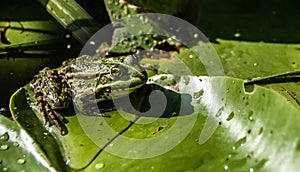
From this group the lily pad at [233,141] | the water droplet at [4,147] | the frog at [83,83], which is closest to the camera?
the lily pad at [233,141]

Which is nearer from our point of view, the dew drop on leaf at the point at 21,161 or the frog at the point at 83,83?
the dew drop on leaf at the point at 21,161

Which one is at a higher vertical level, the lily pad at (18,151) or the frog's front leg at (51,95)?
the frog's front leg at (51,95)

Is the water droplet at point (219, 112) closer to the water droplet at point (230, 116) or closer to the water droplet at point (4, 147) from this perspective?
the water droplet at point (230, 116)

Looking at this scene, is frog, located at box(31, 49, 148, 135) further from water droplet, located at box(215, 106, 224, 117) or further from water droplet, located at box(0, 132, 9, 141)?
water droplet, located at box(215, 106, 224, 117)

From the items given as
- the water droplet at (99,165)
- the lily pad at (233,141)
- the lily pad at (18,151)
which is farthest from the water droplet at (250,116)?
the lily pad at (18,151)

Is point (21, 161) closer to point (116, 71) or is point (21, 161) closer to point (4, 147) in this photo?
point (4, 147)

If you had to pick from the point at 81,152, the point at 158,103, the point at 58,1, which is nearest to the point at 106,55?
the point at 58,1

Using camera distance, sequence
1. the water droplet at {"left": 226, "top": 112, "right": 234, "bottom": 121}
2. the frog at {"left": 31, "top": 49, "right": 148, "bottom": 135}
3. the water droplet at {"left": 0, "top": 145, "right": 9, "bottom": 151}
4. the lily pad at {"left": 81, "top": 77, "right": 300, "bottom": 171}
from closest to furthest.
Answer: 1. the lily pad at {"left": 81, "top": 77, "right": 300, "bottom": 171}
2. the water droplet at {"left": 226, "top": 112, "right": 234, "bottom": 121}
3. the water droplet at {"left": 0, "top": 145, "right": 9, "bottom": 151}
4. the frog at {"left": 31, "top": 49, "right": 148, "bottom": 135}

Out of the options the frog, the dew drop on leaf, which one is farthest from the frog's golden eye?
the dew drop on leaf
